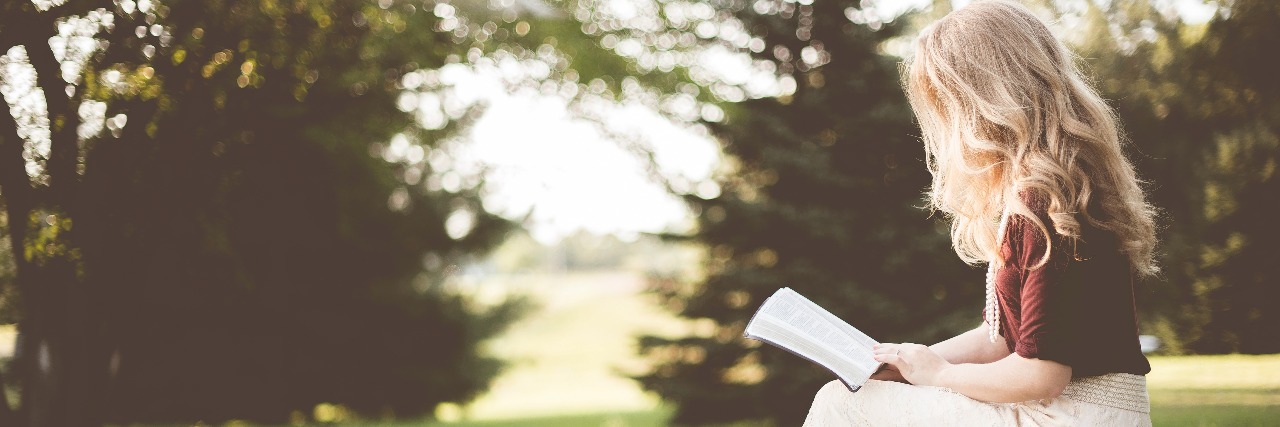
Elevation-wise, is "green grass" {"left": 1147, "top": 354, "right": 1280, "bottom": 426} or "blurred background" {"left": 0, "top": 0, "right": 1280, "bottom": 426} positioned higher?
"blurred background" {"left": 0, "top": 0, "right": 1280, "bottom": 426}

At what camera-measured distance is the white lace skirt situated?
1.82 meters

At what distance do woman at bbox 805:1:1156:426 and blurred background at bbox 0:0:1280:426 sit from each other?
47 centimetres

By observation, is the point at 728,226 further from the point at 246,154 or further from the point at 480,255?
the point at 480,255

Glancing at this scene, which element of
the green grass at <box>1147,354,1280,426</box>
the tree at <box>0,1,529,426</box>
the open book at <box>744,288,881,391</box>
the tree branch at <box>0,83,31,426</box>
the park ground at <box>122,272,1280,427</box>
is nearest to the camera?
the open book at <box>744,288,881,391</box>

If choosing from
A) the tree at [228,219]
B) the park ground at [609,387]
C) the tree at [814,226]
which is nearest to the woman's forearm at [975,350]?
the tree at [228,219]

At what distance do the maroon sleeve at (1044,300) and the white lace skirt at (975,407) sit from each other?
0.14 m

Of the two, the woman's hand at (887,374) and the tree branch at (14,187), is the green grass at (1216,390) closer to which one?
the woman's hand at (887,374)

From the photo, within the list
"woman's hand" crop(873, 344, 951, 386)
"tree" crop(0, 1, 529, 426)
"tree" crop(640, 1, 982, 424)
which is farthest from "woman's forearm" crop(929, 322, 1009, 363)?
"tree" crop(640, 1, 982, 424)

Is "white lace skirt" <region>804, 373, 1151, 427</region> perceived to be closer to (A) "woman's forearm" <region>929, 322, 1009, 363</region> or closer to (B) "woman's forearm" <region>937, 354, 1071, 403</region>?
(B) "woman's forearm" <region>937, 354, 1071, 403</region>

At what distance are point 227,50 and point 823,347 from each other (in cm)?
439

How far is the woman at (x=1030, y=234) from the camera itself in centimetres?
174

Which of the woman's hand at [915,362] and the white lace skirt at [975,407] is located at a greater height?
the woman's hand at [915,362]

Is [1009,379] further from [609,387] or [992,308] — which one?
[609,387]

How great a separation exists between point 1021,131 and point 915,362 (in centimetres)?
50
